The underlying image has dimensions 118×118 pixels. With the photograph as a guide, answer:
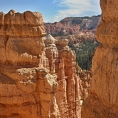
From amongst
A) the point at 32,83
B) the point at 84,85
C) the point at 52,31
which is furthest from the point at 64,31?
the point at 32,83

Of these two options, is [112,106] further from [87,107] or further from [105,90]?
[87,107]

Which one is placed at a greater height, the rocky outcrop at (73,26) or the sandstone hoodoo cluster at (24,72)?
the rocky outcrop at (73,26)

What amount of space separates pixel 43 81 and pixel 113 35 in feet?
20.2

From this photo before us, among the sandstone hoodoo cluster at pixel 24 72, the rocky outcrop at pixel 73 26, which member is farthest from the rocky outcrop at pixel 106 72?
the rocky outcrop at pixel 73 26

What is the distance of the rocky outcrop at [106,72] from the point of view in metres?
5.78

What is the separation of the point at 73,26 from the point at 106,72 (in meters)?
140

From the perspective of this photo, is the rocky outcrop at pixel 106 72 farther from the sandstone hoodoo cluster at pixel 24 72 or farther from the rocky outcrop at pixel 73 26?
the rocky outcrop at pixel 73 26

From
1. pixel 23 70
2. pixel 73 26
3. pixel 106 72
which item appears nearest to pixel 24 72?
pixel 23 70

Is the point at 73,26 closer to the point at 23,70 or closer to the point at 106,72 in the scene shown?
the point at 23,70

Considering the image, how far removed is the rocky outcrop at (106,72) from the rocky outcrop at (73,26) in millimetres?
116761

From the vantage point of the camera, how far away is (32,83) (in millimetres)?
11461

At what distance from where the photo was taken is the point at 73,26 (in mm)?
145000

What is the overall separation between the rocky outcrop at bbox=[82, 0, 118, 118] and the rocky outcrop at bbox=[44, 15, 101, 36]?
4597 inches

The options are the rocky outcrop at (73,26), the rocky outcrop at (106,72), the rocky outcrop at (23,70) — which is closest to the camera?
the rocky outcrop at (106,72)
